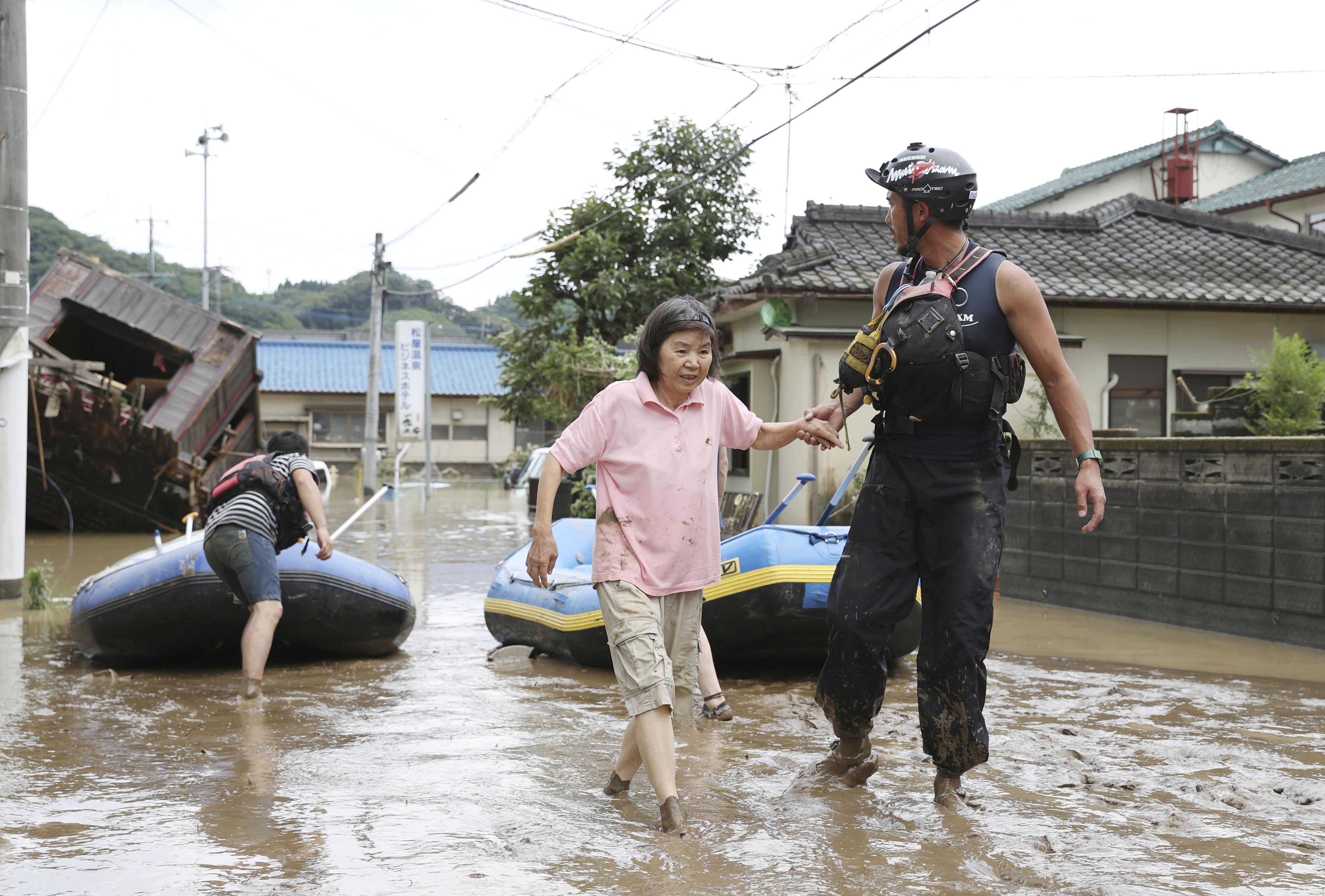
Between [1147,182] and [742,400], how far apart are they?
19838 mm

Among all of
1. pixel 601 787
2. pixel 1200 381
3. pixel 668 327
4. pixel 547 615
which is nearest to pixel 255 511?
pixel 547 615

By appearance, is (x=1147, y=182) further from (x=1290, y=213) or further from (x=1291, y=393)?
(x=1291, y=393)

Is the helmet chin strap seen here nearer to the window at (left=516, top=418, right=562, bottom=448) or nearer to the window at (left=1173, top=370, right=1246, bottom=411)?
the window at (left=1173, top=370, right=1246, bottom=411)

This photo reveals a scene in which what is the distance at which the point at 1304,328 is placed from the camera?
1571 cm

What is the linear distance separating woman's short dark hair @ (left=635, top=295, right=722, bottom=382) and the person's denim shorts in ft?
11.1

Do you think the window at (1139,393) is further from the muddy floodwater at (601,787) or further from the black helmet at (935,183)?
the black helmet at (935,183)

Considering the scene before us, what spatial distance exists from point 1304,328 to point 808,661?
1179 centimetres

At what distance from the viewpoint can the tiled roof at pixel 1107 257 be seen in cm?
1476

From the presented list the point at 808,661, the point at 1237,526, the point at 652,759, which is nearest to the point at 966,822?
the point at 652,759

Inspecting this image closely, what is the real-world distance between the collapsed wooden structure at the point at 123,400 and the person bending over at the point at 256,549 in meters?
9.59

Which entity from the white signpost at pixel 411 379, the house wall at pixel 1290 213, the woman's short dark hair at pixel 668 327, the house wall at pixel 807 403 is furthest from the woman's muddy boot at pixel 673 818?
the white signpost at pixel 411 379

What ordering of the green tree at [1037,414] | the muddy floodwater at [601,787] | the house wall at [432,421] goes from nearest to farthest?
the muddy floodwater at [601,787]
the green tree at [1037,414]
the house wall at [432,421]

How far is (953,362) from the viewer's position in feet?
12.8

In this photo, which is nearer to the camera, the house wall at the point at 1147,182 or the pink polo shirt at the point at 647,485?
the pink polo shirt at the point at 647,485
